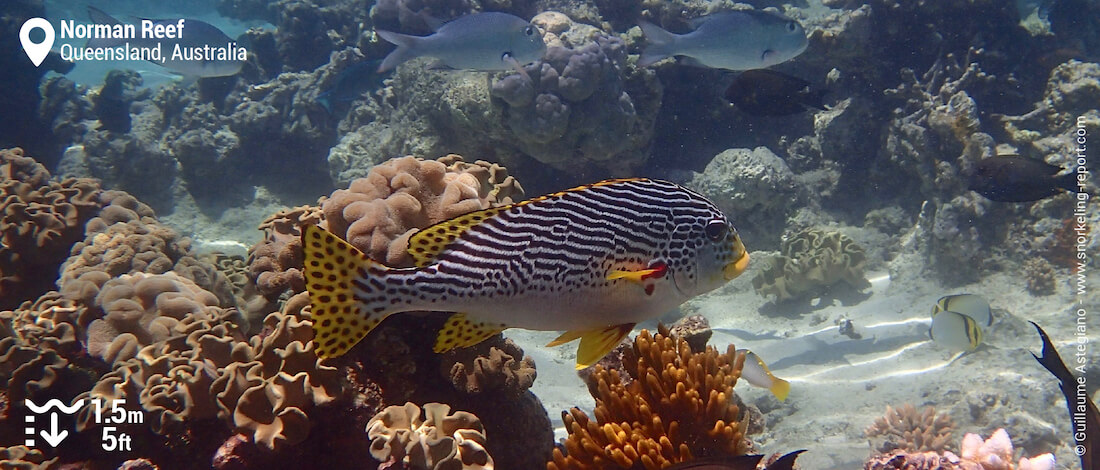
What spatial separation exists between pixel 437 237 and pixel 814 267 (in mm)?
7417

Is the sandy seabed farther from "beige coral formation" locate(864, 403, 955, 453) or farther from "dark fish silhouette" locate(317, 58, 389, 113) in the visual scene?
"dark fish silhouette" locate(317, 58, 389, 113)

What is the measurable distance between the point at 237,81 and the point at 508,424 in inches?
522

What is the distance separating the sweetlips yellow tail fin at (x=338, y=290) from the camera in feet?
5.78

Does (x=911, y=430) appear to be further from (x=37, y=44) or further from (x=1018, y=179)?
(x=37, y=44)

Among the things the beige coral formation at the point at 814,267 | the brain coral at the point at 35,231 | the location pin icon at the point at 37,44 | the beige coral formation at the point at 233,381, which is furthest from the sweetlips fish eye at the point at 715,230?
the location pin icon at the point at 37,44

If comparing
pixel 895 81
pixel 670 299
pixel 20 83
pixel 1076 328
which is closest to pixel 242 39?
pixel 20 83

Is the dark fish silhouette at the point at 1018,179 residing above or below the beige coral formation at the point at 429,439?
above

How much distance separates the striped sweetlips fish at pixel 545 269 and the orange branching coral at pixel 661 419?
2.22ft

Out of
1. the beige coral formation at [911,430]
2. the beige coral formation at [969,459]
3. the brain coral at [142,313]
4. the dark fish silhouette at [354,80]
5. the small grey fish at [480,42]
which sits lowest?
the beige coral formation at [911,430]

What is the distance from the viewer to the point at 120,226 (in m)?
4.71

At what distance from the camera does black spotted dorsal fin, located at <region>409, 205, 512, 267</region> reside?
1.84 meters

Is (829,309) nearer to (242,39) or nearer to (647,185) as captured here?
(647,185)

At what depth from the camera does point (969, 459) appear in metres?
3.03

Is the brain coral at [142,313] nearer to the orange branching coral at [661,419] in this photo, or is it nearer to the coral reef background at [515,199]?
the coral reef background at [515,199]
